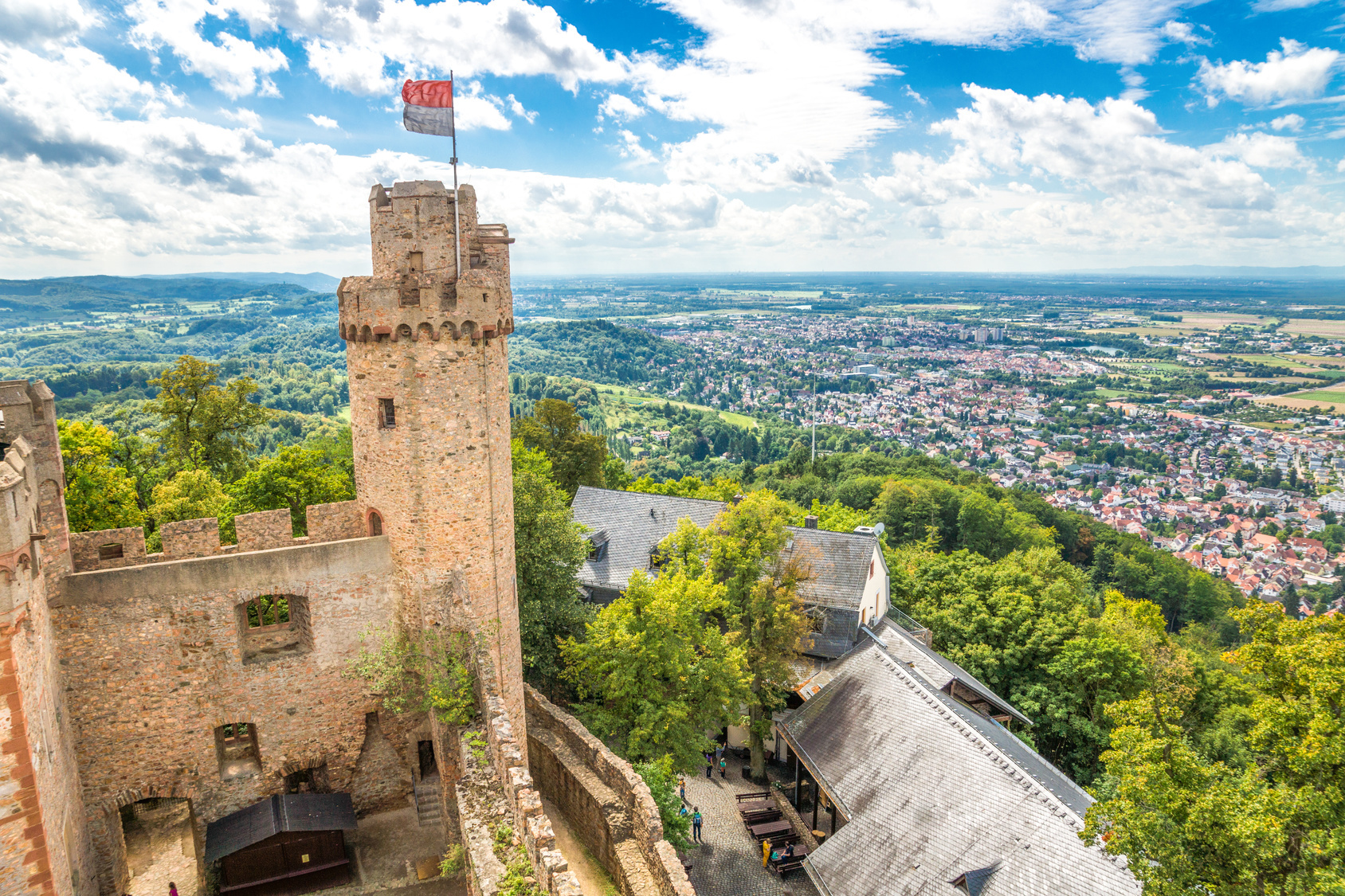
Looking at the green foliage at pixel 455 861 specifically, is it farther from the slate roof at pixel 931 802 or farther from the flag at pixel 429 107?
the flag at pixel 429 107

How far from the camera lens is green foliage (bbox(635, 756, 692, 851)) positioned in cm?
1942

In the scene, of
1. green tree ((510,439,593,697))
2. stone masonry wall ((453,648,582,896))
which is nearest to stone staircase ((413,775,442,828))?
stone masonry wall ((453,648,582,896))

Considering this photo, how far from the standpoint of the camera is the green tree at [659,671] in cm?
2205

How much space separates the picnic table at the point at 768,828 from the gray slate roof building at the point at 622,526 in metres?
11.9

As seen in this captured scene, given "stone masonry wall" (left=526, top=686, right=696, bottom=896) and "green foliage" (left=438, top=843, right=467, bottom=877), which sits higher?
"green foliage" (left=438, top=843, right=467, bottom=877)

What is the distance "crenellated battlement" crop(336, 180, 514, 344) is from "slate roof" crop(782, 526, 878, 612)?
18644mm

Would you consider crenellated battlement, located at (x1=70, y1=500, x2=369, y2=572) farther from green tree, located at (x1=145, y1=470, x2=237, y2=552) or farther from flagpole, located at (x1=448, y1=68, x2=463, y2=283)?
green tree, located at (x1=145, y1=470, x2=237, y2=552)

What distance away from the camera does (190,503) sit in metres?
27.2

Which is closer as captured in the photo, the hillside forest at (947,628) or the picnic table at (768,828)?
the hillside forest at (947,628)

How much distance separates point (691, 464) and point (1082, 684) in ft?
274

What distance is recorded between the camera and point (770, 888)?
883 inches

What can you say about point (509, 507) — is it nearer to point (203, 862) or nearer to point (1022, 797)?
point (203, 862)

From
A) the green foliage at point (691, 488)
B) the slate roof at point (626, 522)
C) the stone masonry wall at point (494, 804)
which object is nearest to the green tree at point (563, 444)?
the green foliage at point (691, 488)

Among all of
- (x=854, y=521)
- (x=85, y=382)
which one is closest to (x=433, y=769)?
(x=854, y=521)
